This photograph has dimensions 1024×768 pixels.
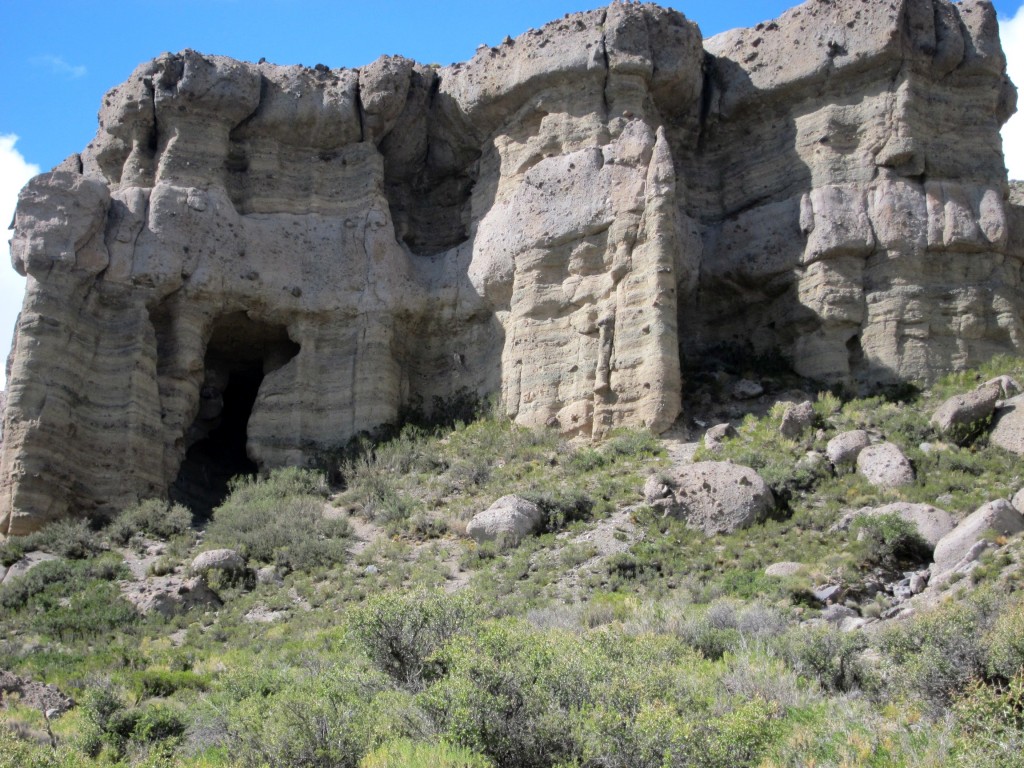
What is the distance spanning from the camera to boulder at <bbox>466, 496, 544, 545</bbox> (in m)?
20.8

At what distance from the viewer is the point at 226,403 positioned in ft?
95.8

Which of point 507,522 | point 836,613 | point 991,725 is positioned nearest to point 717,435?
point 507,522

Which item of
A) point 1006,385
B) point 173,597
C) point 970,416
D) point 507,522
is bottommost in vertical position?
point 173,597

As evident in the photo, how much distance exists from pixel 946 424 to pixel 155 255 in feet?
48.3

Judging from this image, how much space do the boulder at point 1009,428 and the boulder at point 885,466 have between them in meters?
1.62

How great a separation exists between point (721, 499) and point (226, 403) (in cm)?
1287

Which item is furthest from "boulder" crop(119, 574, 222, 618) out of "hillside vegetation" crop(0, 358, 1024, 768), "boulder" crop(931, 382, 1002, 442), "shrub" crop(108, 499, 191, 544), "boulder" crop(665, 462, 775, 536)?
"boulder" crop(931, 382, 1002, 442)

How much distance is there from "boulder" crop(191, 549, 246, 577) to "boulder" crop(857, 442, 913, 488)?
32.2 ft

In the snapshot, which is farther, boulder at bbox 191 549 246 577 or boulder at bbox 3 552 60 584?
boulder at bbox 3 552 60 584

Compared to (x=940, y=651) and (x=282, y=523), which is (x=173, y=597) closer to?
(x=282, y=523)

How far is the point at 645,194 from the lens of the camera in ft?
81.7

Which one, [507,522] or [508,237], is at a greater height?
[508,237]

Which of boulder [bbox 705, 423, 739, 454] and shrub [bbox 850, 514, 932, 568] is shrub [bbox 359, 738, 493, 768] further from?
boulder [bbox 705, 423, 739, 454]

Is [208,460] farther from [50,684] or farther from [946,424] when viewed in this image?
[946,424]
